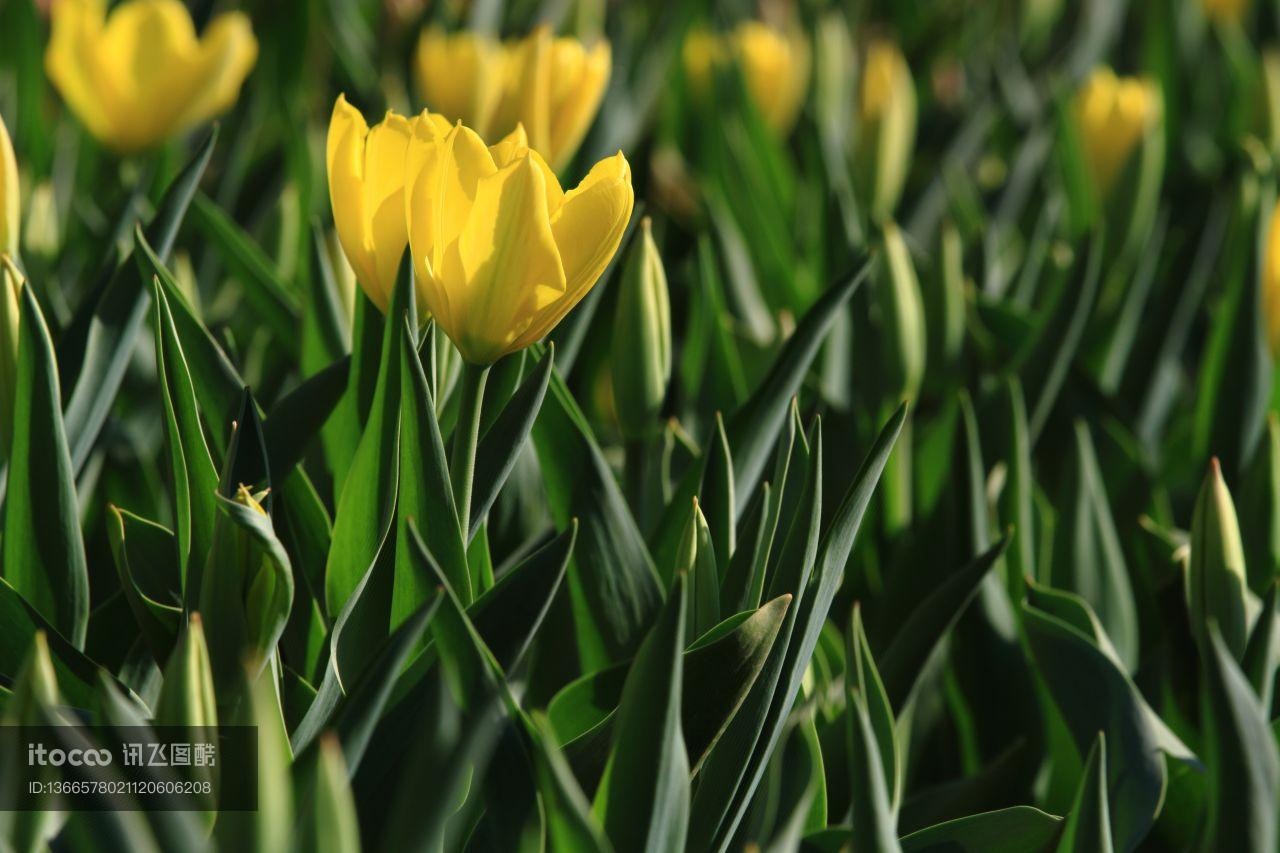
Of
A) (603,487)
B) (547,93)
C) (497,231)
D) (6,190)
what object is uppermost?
(547,93)

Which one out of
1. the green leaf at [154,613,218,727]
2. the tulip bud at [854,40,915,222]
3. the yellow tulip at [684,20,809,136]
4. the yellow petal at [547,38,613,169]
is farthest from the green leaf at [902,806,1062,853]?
the yellow tulip at [684,20,809,136]

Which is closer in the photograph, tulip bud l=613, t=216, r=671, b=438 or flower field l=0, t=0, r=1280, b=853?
flower field l=0, t=0, r=1280, b=853

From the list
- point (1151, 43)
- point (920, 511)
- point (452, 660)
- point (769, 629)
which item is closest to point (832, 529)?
point (769, 629)

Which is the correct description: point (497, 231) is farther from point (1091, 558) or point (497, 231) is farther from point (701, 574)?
point (1091, 558)

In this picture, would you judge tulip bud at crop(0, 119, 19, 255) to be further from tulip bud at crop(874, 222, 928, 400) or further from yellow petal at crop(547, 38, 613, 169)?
tulip bud at crop(874, 222, 928, 400)

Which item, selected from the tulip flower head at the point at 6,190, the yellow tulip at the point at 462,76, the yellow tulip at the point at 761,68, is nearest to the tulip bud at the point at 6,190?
the tulip flower head at the point at 6,190

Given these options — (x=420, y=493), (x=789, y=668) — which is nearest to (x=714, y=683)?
(x=789, y=668)
